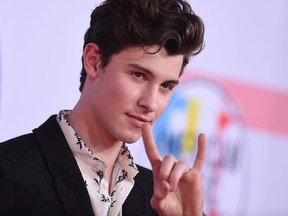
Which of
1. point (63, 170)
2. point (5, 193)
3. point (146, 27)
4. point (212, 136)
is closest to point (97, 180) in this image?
point (63, 170)

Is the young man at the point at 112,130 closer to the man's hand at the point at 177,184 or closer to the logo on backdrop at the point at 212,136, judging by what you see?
the man's hand at the point at 177,184

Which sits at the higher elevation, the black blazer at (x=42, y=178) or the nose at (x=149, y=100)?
the nose at (x=149, y=100)

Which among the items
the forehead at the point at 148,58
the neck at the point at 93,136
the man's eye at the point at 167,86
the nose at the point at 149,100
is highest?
the forehead at the point at 148,58

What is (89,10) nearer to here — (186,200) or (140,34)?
(140,34)

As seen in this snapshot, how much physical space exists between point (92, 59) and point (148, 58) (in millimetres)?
123

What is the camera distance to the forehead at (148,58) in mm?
1151

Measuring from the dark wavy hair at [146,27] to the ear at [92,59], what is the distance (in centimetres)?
1

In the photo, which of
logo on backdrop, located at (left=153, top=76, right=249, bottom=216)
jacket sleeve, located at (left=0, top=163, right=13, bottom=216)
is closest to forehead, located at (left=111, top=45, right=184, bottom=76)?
jacket sleeve, located at (left=0, top=163, right=13, bottom=216)

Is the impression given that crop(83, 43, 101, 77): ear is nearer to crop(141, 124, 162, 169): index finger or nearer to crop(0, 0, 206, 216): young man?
crop(0, 0, 206, 216): young man

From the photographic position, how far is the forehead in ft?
3.78

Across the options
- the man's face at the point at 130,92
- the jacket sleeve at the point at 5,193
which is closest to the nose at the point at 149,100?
the man's face at the point at 130,92

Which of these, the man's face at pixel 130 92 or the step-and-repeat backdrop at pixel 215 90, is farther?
the step-and-repeat backdrop at pixel 215 90

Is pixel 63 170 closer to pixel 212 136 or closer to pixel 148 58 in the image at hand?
pixel 148 58

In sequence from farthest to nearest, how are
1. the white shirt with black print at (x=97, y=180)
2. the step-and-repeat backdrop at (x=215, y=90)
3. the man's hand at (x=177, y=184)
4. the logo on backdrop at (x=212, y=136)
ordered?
the logo on backdrop at (x=212, y=136)
the step-and-repeat backdrop at (x=215, y=90)
the white shirt with black print at (x=97, y=180)
the man's hand at (x=177, y=184)
